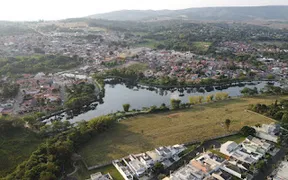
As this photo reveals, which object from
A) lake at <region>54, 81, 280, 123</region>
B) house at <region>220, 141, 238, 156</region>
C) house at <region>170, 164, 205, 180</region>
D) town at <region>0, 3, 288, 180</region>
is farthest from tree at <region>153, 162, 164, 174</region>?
lake at <region>54, 81, 280, 123</region>

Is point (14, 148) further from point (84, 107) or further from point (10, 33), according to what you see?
point (10, 33)

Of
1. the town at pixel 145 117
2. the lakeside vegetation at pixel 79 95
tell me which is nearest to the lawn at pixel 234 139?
the town at pixel 145 117

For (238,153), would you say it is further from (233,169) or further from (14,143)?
(14,143)

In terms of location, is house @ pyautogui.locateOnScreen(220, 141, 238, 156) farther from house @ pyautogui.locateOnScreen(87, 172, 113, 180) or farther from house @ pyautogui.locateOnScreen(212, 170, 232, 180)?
house @ pyautogui.locateOnScreen(87, 172, 113, 180)

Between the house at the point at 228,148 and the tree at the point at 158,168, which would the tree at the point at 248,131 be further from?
the tree at the point at 158,168

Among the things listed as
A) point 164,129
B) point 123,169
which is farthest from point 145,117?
point 123,169

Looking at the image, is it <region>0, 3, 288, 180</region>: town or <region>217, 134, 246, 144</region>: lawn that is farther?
<region>217, 134, 246, 144</region>: lawn

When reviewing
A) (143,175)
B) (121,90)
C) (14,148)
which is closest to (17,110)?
(14,148)
